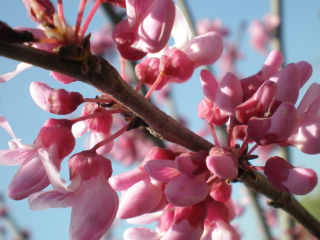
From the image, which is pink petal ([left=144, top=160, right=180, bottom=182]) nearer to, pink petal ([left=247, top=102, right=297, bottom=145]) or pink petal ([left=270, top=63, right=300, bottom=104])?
pink petal ([left=247, top=102, right=297, bottom=145])

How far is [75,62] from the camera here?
881 mm

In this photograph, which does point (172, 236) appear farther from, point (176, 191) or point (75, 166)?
point (75, 166)

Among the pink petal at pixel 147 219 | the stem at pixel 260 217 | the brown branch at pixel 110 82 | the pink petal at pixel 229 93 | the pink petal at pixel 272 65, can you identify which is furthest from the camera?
the stem at pixel 260 217

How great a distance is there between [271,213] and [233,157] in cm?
658

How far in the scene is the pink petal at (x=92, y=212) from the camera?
0.97 m

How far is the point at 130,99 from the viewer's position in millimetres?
1007

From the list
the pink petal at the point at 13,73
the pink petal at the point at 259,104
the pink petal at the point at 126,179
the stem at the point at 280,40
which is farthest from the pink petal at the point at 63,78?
the stem at the point at 280,40

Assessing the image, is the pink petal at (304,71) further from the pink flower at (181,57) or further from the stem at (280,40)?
the stem at (280,40)

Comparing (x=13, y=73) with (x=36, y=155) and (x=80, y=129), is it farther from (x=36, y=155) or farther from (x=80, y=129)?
(x=80, y=129)

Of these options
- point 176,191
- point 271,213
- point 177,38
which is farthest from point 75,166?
point 271,213

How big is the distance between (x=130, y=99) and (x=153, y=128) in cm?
14

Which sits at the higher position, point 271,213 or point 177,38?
point 177,38

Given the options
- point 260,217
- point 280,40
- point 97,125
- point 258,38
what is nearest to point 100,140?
point 97,125

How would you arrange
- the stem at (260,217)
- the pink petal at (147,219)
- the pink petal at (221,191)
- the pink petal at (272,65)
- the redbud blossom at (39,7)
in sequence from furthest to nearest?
the stem at (260,217) → the pink petal at (147,219) → the pink petal at (221,191) → the pink petal at (272,65) → the redbud blossom at (39,7)
